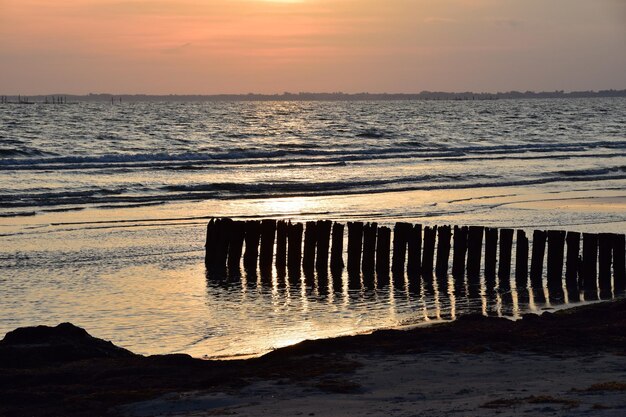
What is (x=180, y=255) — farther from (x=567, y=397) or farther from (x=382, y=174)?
(x=382, y=174)

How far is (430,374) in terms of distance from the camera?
30.1 ft

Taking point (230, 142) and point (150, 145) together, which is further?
point (230, 142)

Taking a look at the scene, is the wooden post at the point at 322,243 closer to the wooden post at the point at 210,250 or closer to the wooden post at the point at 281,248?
the wooden post at the point at 281,248

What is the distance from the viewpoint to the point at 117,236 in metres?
21.9

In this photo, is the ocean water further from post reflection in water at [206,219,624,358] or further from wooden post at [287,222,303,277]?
wooden post at [287,222,303,277]

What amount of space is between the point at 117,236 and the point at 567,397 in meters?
15.4

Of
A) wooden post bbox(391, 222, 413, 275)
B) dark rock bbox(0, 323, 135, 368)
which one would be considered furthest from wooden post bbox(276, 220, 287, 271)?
dark rock bbox(0, 323, 135, 368)

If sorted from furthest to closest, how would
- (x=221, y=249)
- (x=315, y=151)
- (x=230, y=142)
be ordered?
(x=230, y=142)
(x=315, y=151)
(x=221, y=249)

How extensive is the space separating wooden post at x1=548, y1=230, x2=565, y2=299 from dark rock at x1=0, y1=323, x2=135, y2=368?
321 inches

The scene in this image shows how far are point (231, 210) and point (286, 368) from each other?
19.7 metres

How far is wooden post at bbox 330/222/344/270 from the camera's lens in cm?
1748

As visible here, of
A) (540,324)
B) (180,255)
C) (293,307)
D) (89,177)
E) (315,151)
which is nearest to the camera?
(540,324)

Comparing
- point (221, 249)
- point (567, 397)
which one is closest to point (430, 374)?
point (567, 397)

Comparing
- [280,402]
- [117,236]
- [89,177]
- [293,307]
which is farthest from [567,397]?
[89,177]
